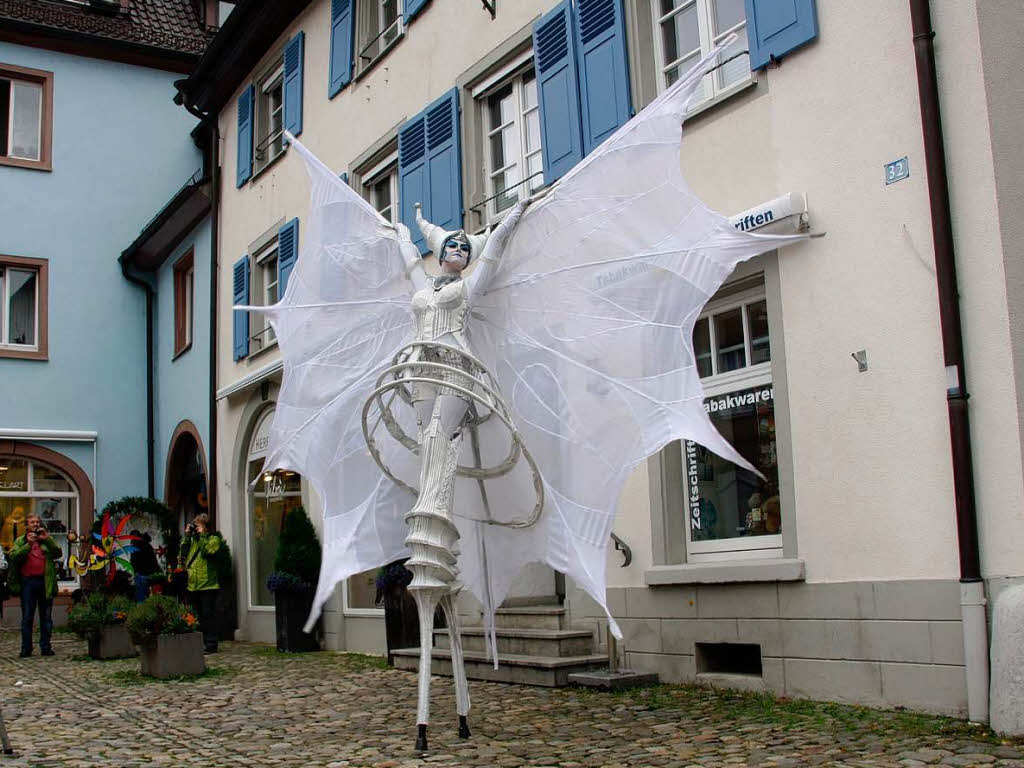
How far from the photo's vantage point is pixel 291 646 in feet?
44.4

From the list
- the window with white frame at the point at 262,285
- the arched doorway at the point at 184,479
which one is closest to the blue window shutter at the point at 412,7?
the window with white frame at the point at 262,285

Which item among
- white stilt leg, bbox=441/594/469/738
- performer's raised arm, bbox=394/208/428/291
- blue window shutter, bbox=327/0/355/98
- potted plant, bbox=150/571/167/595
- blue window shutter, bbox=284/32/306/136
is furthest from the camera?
blue window shutter, bbox=284/32/306/136

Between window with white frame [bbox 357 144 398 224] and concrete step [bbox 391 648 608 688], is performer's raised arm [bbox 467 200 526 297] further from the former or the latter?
window with white frame [bbox 357 144 398 224]

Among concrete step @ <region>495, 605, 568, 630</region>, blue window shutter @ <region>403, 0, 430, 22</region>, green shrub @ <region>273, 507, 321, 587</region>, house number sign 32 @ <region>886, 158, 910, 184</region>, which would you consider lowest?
concrete step @ <region>495, 605, 568, 630</region>

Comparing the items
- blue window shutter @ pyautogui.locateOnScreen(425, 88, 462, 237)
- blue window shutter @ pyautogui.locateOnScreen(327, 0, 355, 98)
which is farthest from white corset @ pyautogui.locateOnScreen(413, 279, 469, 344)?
blue window shutter @ pyautogui.locateOnScreen(327, 0, 355, 98)

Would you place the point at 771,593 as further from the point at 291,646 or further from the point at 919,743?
the point at 291,646

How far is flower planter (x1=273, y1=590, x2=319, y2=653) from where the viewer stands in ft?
44.0

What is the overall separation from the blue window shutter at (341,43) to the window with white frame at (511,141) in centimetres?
334

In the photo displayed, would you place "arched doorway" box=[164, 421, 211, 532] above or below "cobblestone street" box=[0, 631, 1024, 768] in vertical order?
above

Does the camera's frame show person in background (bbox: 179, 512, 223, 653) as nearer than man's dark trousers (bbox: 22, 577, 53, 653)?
No

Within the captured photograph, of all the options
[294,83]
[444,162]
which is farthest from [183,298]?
[444,162]

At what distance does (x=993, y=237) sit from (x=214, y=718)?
19.4ft

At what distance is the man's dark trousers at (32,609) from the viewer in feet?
44.1

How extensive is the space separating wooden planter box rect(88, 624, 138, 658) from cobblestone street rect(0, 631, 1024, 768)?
2.57 metres
